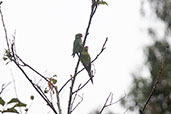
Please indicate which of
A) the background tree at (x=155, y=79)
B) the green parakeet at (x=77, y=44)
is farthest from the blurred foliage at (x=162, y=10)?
the green parakeet at (x=77, y=44)

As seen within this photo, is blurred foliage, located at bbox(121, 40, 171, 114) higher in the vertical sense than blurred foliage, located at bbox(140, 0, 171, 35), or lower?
lower

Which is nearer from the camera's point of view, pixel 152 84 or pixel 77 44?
pixel 77 44

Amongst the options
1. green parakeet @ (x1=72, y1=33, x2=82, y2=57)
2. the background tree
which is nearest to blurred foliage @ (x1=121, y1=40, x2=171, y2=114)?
the background tree

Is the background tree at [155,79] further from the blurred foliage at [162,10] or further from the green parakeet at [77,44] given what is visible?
the green parakeet at [77,44]

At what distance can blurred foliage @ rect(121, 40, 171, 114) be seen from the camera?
9.84 metres

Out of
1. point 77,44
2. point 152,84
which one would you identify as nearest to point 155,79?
point 152,84

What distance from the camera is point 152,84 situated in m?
9.95

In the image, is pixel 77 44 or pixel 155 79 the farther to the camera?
pixel 155 79

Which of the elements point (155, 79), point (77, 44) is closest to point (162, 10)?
point (155, 79)

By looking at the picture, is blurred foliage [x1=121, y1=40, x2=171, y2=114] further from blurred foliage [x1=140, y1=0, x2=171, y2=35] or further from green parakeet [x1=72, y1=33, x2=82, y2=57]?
green parakeet [x1=72, y1=33, x2=82, y2=57]

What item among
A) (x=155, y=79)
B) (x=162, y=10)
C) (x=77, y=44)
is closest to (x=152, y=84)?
(x=155, y=79)

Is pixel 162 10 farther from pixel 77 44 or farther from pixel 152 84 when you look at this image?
pixel 77 44

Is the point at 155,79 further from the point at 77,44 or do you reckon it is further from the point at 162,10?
the point at 77,44

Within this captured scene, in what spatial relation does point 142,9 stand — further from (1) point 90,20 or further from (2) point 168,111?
(1) point 90,20
